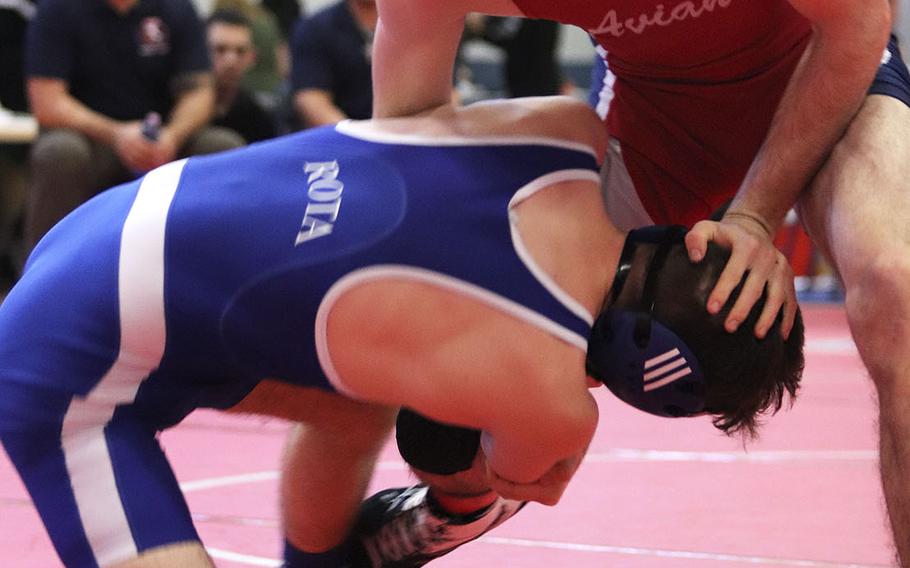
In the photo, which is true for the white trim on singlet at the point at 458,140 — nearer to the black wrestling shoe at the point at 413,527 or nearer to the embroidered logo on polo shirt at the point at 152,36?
the black wrestling shoe at the point at 413,527

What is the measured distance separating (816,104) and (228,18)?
4.98 meters

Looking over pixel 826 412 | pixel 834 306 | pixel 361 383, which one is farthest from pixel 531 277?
pixel 834 306

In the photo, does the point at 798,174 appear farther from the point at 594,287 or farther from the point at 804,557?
the point at 804,557

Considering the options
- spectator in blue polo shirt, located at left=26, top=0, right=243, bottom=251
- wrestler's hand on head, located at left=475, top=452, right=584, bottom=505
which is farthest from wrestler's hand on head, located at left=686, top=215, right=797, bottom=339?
spectator in blue polo shirt, located at left=26, top=0, right=243, bottom=251

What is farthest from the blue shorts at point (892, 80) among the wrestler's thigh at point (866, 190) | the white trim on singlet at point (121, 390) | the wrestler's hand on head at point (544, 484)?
the white trim on singlet at point (121, 390)

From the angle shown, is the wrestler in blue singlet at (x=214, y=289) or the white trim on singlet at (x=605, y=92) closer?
the wrestler in blue singlet at (x=214, y=289)

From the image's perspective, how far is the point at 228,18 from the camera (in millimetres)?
6547

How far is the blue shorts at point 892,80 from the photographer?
2.07m

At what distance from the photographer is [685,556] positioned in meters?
2.49

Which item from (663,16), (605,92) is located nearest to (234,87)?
(605,92)

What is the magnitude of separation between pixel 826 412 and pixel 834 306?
4029mm

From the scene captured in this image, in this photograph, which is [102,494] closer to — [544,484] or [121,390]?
[121,390]

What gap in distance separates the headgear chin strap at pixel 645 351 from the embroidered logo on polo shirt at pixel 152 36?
Result: 3.54 metres

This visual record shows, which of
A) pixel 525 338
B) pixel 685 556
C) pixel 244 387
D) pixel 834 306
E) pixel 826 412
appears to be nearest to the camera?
pixel 525 338
